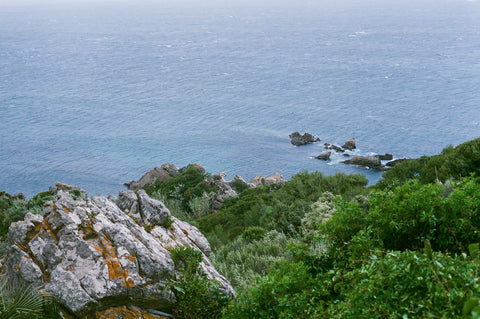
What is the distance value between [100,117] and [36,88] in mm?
30109

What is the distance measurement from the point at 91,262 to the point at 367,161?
204ft

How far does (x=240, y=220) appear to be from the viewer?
108ft

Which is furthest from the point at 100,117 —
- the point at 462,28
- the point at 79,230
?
the point at 462,28

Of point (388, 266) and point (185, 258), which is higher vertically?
point (388, 266)

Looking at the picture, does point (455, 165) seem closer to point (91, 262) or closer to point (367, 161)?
point (91, 262)

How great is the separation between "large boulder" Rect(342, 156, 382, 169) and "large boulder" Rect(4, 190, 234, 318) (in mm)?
58793

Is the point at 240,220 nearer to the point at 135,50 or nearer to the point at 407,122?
the point at 407,122

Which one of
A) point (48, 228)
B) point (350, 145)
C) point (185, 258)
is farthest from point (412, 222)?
point (350, 145)

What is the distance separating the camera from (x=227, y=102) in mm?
98938

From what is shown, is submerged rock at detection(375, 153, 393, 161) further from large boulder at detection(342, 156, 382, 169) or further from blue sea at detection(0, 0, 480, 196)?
large boulder at detection(342, 156, 382, 169)

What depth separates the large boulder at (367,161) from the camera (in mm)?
67562

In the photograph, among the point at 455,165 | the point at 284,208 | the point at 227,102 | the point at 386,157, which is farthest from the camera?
the point at 227,102

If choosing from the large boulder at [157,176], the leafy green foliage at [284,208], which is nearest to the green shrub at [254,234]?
the leafy green foliage at [284,208]

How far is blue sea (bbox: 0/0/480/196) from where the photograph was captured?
247ft
